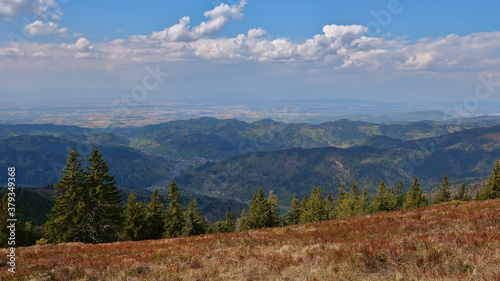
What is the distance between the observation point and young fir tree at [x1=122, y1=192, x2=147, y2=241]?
43.4 metres

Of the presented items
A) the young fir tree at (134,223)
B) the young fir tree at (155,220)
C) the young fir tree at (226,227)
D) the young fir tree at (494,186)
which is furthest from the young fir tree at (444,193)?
the young fir tree at (134,223)

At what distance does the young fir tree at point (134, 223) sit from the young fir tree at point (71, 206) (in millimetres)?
9538

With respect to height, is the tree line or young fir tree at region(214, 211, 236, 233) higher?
the tree line

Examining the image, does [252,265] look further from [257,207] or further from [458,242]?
[257,207]

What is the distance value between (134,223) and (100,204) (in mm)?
11284

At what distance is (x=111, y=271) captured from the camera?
10766 millimetres

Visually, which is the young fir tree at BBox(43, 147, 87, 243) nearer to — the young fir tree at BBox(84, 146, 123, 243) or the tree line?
the tree line

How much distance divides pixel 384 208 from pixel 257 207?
108 ft

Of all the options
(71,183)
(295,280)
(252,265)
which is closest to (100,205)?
(71,183)

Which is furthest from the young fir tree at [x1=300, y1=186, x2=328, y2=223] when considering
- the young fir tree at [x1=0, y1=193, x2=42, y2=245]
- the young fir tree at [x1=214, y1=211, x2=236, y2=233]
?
the young fir tree at [x1=0, y1=193, x2=42, y2=245]

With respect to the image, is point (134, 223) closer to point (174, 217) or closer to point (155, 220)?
point (155, 220)

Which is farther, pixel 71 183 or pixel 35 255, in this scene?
pixel 71 183

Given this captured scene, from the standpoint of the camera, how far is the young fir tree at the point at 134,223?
43.4 m

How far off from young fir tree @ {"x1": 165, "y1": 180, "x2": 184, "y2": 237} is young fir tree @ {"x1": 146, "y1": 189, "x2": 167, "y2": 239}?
4.18ft
